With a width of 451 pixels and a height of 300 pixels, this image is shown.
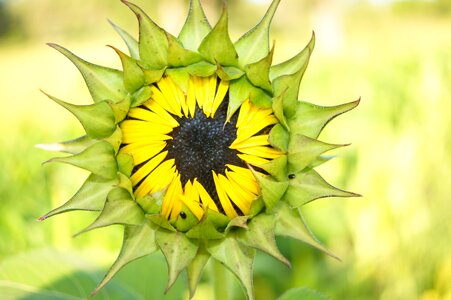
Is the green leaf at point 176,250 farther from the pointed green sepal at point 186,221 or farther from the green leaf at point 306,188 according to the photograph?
the green leaf at point 306,188

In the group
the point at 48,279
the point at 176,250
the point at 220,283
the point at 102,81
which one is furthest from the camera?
the point at 48,279

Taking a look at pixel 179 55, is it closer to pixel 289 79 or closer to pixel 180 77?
pixel 180 77

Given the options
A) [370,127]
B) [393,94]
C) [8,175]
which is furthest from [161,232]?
[393,94]

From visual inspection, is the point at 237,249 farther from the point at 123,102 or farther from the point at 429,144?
the point at 429,144

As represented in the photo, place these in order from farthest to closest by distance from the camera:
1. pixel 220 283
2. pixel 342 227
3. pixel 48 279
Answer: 1. pixel 342 227
2. pixel 48 279
3. pixel 220 283

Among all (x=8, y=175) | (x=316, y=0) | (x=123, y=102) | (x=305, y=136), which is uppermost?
(x=316, y=0)

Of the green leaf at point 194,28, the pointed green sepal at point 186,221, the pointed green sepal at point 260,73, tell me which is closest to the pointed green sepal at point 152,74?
the green leaf at point 194,28

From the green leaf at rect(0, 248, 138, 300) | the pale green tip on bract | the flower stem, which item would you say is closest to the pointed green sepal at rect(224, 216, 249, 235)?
the pale green tip on bract

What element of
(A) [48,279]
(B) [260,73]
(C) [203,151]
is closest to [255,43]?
(B) [260,73]
